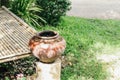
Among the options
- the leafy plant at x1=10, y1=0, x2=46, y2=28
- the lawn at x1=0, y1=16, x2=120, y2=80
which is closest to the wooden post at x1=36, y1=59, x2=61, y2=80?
the lawn at x1=0, y1=16, x2=120, y2=80

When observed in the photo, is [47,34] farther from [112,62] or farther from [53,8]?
[53,8]

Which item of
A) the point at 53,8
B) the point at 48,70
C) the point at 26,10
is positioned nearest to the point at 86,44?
the point at 53,8

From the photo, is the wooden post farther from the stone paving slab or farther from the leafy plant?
the stone paving slab

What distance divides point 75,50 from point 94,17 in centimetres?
396

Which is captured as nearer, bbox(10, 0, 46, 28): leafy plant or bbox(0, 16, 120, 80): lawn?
bbox(0, 16, 120, 80): lawn

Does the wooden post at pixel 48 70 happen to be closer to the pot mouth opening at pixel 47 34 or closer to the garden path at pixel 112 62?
the pot mouth opening at pixel 47 34

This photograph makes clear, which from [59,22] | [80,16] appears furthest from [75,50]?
[80,16]

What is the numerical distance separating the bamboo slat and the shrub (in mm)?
1512

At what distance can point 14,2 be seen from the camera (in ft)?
33.1

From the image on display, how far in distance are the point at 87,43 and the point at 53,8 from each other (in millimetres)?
1723

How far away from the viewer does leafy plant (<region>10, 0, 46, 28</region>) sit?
9930mm

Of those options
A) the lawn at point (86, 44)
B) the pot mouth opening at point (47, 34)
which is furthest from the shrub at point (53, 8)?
the pot mouth opening at point (47, 34)

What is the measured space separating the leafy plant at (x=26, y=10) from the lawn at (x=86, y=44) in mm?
415

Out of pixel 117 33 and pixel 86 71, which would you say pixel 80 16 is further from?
pixel 86 71
